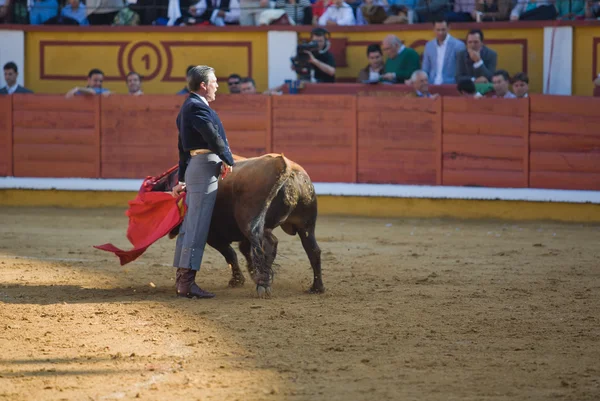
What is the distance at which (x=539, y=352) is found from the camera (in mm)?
→ 4539

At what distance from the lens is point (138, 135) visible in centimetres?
1120

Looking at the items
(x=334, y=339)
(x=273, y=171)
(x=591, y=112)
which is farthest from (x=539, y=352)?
(x=591, y=112)

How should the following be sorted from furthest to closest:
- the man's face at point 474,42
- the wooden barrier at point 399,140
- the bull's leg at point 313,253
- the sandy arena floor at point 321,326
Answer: the wooden barrier at point 399,140 → the man's face at point 474,42 → the bull's leg at point 313,253 → the sandy arena floor at point 321,326

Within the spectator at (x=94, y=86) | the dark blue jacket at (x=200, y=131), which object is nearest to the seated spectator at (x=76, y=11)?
the spectator at (x=94, y=86)

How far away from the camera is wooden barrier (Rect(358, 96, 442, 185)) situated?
10.3m

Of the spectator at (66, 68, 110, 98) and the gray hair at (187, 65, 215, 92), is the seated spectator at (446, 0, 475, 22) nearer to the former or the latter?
the spectator at (66, 68, 110, 98)

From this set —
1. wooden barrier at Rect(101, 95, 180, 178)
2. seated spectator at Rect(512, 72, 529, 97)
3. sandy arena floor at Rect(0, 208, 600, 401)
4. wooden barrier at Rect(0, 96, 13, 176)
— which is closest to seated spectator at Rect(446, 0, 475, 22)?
seated spectator at Rect(512, 72, 529, 97)

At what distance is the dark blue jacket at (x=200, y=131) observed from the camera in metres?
5.63

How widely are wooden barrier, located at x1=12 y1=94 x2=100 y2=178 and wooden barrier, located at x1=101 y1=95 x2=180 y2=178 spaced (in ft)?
0.49

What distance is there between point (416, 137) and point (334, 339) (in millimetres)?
5823

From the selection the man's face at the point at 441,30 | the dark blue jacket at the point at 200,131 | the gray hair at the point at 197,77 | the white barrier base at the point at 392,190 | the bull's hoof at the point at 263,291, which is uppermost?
the man's face at the point at 441,30

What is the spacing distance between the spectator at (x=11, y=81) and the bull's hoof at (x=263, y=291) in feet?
21.5

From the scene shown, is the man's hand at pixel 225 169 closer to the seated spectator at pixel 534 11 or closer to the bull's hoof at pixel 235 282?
the bull's hoof at pixel 235 282

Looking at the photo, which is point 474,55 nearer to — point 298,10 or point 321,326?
point 298,10
